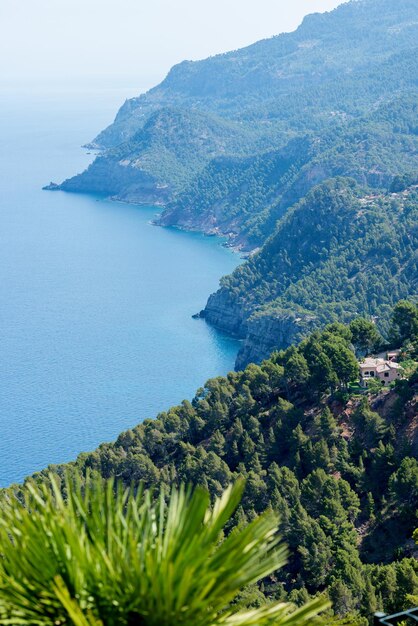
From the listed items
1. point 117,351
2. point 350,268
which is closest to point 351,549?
point 117,351

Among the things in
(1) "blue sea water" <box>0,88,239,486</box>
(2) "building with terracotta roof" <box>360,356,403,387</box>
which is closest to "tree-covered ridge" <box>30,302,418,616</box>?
(2) "building with terracotta roof" <box>360,356,403,387</box>

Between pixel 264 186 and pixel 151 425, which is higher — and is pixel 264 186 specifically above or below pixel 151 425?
above

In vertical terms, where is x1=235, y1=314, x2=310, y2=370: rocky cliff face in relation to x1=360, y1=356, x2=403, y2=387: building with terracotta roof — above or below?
below

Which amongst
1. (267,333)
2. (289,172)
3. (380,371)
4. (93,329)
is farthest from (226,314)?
(289,172)

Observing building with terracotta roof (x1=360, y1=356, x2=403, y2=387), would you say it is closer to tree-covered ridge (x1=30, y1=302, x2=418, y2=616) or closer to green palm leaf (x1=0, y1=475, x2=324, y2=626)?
tree-covered ridge (x1=30, y1=302, x2=418, y2=616)

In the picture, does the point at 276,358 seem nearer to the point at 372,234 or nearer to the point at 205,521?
the point at 205,521

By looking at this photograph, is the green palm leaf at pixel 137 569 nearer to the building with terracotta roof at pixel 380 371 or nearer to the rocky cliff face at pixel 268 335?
the building with terracotta roof at pixel 380 371

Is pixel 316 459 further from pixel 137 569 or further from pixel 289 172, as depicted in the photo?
pixel 289 172
